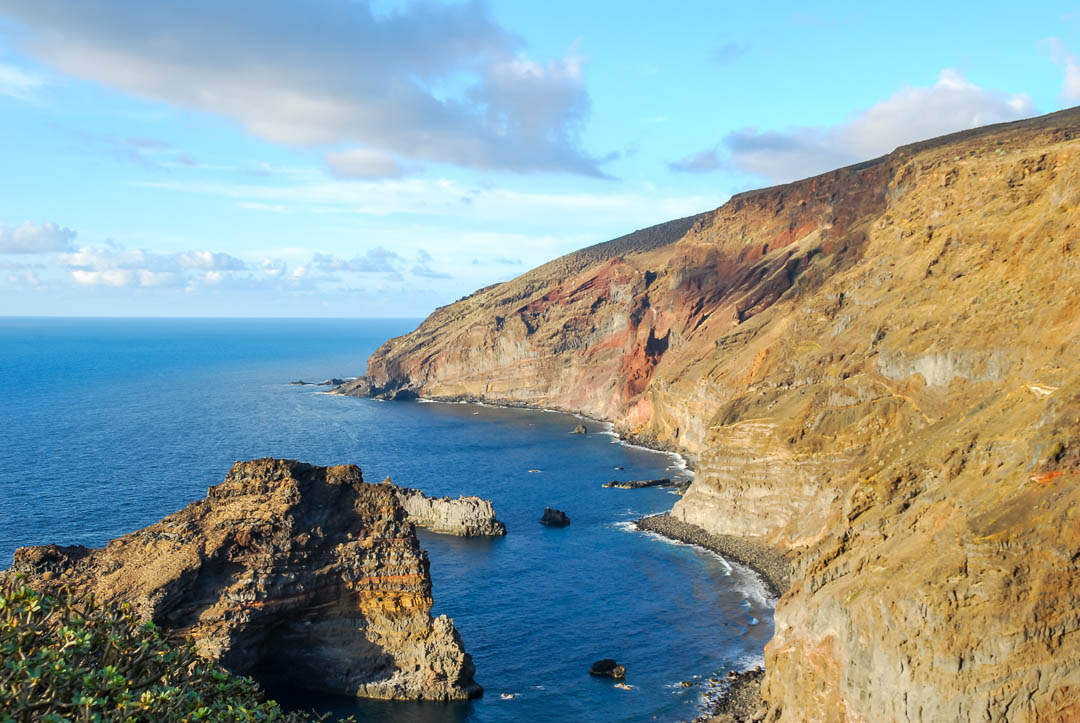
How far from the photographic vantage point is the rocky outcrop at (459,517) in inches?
4001

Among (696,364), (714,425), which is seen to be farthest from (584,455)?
(714,425)

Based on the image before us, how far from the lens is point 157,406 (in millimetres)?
198750

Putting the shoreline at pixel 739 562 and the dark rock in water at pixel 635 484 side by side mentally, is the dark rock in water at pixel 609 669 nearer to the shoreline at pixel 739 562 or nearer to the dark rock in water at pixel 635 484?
the shoreline at pixel 739 562

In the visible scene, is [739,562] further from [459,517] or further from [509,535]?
[459,517]

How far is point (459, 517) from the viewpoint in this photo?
336ft

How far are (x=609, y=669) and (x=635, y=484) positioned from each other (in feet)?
212

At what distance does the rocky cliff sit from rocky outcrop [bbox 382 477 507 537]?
967 inches

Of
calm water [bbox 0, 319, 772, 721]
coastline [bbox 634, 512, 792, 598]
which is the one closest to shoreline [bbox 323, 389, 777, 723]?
coastline [bbox 634, 512, 792, 598]

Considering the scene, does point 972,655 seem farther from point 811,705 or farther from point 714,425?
point 714,425

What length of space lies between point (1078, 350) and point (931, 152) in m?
91.3

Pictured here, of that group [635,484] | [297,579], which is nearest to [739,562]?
[635,484]

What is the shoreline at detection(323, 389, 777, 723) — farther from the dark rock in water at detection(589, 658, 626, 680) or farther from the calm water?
the dark rock in water at detection(589, 658, 626, 680)

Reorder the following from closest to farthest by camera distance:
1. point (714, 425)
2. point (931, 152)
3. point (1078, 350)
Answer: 1. point (1078, 350)
2. point (714, 425)
3. point (931, 152)

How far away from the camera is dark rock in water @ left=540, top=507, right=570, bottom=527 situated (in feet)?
348
